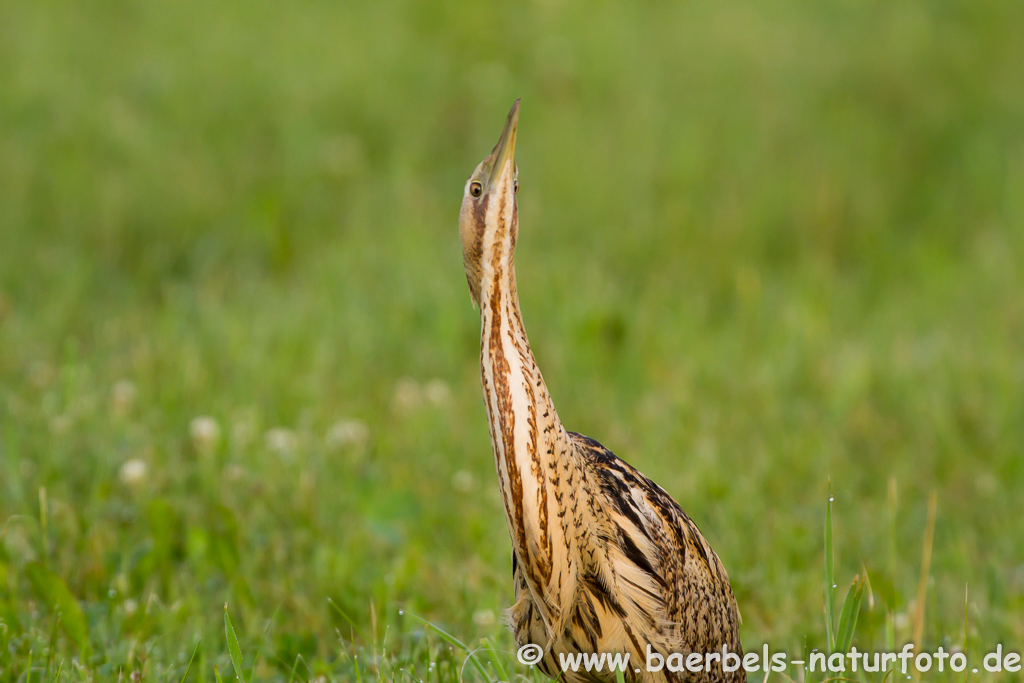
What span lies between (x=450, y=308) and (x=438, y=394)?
91 cm

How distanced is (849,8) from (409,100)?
13.9 ft

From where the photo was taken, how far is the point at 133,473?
13.0 feet

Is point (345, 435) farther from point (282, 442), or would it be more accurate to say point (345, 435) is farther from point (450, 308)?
point (450, 308)

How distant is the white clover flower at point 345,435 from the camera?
4570 millimetres

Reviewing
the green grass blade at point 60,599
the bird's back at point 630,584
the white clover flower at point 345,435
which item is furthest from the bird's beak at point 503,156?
the white clover flower at point 345,435

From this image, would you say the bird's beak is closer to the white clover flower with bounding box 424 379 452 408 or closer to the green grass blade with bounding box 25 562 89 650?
the green grass blade with bounding box 25 562 89 650

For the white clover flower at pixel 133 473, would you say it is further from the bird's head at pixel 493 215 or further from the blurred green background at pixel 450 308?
the bird's head at pixel 493 215

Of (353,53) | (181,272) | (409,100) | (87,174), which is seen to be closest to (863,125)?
(409,100)

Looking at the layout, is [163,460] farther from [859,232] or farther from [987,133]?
[987,133]

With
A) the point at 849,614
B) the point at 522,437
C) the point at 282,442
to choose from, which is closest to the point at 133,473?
the point at 282,442

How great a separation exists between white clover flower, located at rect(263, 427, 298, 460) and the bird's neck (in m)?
2.33

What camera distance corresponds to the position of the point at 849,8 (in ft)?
30.5

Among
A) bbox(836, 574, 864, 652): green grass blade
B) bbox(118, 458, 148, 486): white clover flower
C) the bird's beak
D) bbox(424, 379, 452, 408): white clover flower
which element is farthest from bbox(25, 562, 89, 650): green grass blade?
bbox(424, 379, 452, 408): white clover flower

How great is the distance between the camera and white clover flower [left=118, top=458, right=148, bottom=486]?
3.97 m
